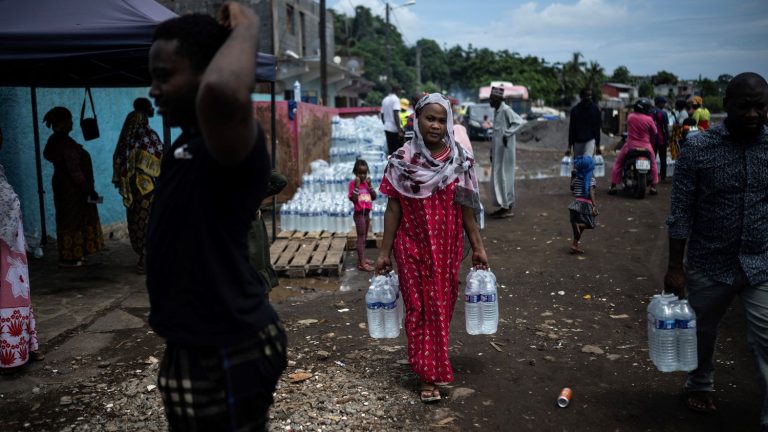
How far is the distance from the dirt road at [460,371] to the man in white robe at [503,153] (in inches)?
138

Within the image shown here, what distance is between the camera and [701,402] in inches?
153

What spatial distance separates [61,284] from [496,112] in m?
6.92

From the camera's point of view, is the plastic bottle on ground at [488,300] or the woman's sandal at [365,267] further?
the woman's sandal at [365,267]

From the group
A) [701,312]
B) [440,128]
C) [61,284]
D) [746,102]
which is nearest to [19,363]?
[61,284]

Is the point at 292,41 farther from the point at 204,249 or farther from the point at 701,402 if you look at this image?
the point at 204,249

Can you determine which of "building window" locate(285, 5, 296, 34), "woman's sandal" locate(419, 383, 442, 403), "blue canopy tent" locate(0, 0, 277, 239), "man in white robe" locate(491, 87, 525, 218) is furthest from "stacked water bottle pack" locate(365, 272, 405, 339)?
"building window" locate(285, 5, 296, 34)

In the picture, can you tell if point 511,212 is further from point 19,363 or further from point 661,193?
point 19,363

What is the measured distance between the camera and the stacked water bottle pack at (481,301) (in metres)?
4.25

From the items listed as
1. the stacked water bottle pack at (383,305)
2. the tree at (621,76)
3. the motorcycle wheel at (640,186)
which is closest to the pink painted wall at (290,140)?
the motorcycle wheel at (640,186)

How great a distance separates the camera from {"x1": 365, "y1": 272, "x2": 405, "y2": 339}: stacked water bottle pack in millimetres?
4297

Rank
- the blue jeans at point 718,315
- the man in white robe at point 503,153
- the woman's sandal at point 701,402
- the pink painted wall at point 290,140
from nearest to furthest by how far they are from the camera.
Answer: the blue jeans at point 718,315 → the woman's sandal at point 701,402 → the man in white robe at point 503,153 → the pink painted wall at point 290,140

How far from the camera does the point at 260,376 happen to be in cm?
190

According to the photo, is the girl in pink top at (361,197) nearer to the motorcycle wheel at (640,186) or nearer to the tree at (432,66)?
the motorcycle wheel at (640,186)

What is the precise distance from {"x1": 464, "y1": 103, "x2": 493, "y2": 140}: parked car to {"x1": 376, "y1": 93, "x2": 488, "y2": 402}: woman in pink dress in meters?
29.8
